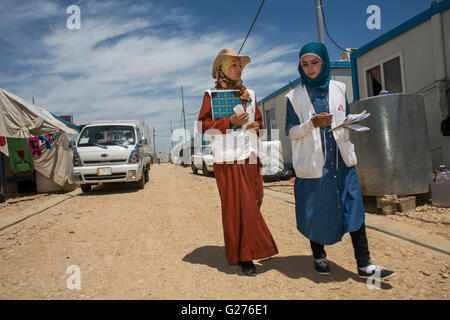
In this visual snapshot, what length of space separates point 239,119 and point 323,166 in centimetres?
86

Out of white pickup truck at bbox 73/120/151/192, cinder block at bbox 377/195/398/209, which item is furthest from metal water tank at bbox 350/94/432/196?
white pickup truck at bbox 73/120/151/192

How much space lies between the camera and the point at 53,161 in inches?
377

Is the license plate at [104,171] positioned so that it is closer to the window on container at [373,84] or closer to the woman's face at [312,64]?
the woman's face at [312,64]

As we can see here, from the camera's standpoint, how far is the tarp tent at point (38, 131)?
8.77 m

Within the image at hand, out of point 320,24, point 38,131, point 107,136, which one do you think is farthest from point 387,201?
point 38,131

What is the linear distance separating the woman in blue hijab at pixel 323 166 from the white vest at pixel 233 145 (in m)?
0.42

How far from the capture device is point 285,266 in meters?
3.04

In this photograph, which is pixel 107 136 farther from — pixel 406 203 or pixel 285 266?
pixel 406 203

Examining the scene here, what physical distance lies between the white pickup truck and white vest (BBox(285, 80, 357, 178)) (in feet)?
22.6

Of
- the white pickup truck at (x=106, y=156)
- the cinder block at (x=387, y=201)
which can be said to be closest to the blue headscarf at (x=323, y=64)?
the cinder block at (x=387, y=201)

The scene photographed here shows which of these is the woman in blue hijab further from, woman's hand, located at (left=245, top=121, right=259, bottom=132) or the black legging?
woman's hand, located at (left=245, top=121, right=259, bottom=132)
